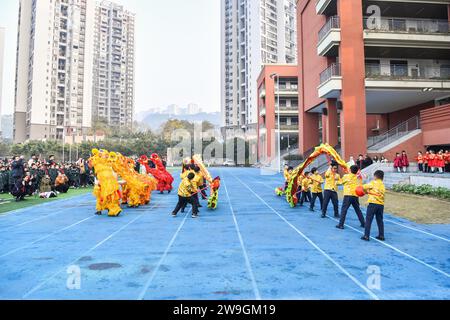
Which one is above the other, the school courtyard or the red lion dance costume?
the red lion dance costume

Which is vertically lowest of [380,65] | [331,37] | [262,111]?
[380,65]

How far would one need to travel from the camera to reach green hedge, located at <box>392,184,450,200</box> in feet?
40.0

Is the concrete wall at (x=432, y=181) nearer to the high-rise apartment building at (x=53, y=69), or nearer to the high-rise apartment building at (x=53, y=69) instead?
the high-rise apartment building at (x=53, y=69)

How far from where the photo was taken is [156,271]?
4652 millimetres

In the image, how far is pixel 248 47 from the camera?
253ft

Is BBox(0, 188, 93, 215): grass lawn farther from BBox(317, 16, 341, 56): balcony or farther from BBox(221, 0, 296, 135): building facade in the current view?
BBox(221, 0, 296, 135): building facade

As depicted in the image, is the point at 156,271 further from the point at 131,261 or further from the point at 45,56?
the point at 45,56

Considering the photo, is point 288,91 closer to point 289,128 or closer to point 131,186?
point 289,128

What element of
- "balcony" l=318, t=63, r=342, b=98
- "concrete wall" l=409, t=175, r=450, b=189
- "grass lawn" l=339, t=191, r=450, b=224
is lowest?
"grass lawn" l=339, t=191, r=450, b=224

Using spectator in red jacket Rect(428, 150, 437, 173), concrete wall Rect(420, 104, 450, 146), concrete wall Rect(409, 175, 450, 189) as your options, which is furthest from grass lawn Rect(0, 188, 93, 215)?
concrete wall Rect(420, 104, 450, 146)

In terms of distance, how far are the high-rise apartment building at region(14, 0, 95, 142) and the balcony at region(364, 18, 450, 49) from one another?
6056cm

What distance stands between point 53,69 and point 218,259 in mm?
76532

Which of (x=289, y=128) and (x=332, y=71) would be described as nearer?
(x=332, y=71)

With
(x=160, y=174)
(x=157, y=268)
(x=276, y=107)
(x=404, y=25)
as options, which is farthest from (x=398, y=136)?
(x=276, y=107)
